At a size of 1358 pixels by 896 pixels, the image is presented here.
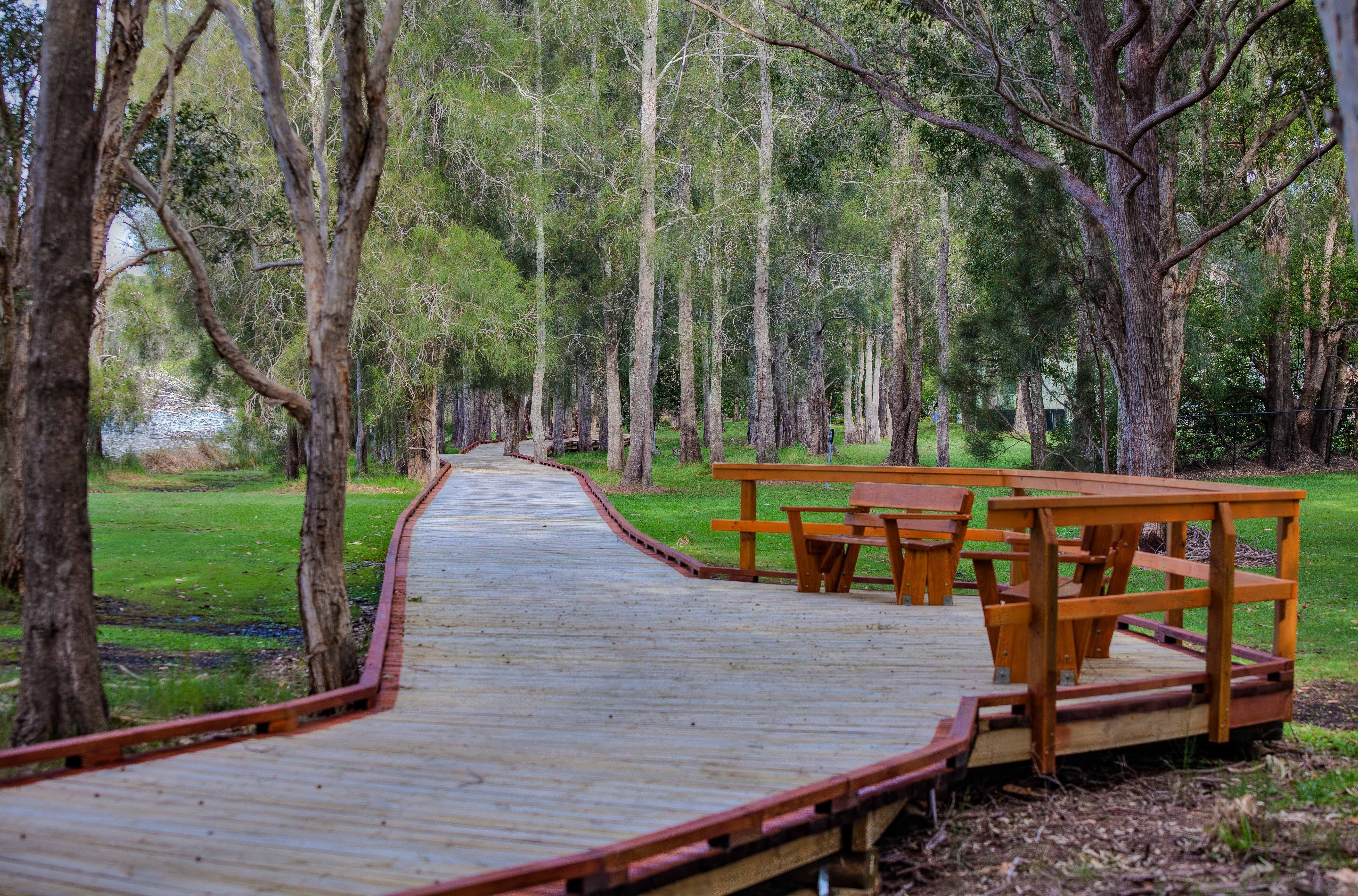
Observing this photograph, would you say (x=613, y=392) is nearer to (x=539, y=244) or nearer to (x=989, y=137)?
(x=539, y=244)

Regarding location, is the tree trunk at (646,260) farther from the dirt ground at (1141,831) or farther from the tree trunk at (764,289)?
the dirt ground at (1141,831)

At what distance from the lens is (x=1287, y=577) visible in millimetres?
6035

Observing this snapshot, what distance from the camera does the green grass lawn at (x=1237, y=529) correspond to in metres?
9.30

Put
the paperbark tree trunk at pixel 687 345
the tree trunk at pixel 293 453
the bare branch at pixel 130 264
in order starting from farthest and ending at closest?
the paperbark tree trunk at pixel 687 345
the tree trunk at pixel 293 453
the bare branch at pixel 130 264

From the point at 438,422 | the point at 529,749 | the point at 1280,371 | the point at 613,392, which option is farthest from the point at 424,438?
the point at 1280,371

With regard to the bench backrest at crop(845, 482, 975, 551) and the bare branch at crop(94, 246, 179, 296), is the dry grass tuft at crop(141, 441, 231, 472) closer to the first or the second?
the bare branch at crop(94, 246, 179, 296)

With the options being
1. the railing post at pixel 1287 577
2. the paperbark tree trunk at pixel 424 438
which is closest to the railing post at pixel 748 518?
the railing post at pixel 1287 577

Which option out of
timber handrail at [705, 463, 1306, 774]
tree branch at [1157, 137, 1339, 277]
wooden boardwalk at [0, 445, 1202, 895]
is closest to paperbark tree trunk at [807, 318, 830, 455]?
tree branch at [1157, 137, 1339, 277]

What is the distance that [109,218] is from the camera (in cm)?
952

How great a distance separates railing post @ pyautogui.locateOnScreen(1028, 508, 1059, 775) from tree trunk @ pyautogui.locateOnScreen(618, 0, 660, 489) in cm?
2014

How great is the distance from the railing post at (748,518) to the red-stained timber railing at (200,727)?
13.3 feet

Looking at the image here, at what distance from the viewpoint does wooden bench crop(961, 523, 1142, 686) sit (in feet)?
18.9

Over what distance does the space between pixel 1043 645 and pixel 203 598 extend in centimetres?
927

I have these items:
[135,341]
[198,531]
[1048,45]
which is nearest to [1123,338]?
[1048,45]
